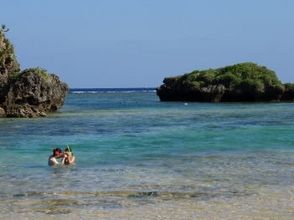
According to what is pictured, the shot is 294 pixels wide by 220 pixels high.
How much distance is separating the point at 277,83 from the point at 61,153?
262 feet

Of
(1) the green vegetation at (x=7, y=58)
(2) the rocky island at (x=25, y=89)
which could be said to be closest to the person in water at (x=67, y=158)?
(2) the rocky island at (x=25, y=89)

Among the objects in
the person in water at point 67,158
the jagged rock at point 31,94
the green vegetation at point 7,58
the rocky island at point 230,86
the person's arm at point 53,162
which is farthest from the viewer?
the rocky island at point 230,86

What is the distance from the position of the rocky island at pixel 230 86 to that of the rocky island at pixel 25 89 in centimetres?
4404

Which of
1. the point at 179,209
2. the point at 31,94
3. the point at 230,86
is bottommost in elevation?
the point at 179,209

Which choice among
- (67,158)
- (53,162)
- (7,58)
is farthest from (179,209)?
(7,58)

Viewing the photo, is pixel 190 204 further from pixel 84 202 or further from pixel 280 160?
pixel 280 160

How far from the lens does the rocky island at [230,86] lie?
101 meters

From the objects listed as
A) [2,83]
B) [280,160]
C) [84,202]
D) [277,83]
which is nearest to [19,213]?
[84,202]

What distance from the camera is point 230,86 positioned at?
339ft

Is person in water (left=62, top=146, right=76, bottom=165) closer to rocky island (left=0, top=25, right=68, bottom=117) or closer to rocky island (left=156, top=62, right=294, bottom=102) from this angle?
rocky island (left=0, top=25, right=68, bottom=117)

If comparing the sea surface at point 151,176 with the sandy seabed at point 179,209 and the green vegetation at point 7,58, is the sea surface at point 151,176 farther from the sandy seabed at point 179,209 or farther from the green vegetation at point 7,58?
the green vegetation at point 7,58

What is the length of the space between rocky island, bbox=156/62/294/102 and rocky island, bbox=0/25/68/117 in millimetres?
44037

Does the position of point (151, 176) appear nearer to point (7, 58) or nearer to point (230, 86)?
point (7, 58)

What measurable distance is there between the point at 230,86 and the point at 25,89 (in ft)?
173
